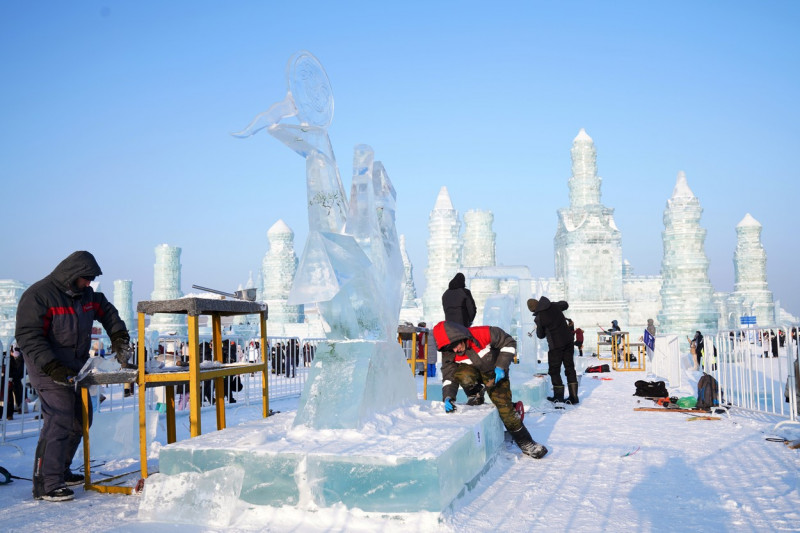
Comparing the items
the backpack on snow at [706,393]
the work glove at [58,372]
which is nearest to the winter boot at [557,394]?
the backpack on snow at [706,393]

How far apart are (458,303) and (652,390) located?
4.10 metres

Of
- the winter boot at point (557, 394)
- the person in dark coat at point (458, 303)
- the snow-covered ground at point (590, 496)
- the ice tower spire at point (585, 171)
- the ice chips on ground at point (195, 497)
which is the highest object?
the ice tower spire at point (585, 171)

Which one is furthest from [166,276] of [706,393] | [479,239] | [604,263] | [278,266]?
[706,393]

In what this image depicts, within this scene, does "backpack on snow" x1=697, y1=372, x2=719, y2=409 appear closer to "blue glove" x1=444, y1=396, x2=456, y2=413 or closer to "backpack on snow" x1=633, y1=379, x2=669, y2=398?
"backpack on snow" x1=633, y1=379, x2=669, y2=398

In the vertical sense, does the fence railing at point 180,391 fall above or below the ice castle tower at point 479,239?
below

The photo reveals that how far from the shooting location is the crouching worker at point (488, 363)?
5.42 metres

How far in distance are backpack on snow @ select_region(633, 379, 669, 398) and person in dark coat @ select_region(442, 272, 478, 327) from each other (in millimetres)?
3721

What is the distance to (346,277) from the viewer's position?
16.2 ft

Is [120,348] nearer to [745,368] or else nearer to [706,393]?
[706,393]

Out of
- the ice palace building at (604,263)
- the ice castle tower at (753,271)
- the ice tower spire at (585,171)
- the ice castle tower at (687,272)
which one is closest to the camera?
the ice castle tower at (687,272)

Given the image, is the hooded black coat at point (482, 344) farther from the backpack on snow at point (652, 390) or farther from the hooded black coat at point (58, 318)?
the backpack on snow at point (652, 390)

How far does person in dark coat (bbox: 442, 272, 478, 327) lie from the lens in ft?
27.9

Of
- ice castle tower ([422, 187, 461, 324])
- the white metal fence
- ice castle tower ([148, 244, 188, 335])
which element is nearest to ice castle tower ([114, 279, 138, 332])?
ice castle tower ([148, 244, 188, 335])

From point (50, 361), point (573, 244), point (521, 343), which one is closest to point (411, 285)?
point (573, 244)
